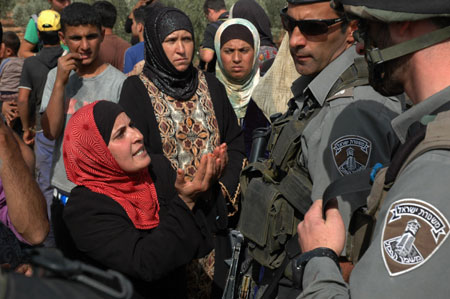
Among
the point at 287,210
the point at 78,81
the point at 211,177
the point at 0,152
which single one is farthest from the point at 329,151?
the point at 78,81

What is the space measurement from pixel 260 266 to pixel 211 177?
62 centimetres

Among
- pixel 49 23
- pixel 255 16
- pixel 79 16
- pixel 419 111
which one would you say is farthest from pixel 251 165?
pixel 49 23

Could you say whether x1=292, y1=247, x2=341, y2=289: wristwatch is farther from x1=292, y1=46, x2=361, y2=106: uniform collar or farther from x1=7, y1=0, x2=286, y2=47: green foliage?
x1=7, y1=0, x2=286, y2=47: green foliage

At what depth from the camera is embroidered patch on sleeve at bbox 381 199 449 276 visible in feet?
4.70

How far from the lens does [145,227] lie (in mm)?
3023

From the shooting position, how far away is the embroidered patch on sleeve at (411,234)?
143 cm

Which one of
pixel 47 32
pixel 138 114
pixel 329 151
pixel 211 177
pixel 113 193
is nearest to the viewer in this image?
pixel 329 151

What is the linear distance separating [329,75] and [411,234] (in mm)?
1300

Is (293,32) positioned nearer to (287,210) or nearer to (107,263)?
(287,210)

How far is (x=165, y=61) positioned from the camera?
13.6ft

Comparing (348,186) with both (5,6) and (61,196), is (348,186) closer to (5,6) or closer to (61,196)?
(61,196)

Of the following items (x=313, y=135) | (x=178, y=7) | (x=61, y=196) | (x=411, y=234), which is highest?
(x=411, y=234)

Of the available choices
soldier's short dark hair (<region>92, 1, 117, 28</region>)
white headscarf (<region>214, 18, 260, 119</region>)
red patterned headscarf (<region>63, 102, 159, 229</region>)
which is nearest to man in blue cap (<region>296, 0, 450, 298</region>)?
red patterned headscarf (<region>63, 102, 159, 229</region>)

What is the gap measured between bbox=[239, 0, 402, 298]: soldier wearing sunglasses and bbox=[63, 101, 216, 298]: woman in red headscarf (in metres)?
0.29
